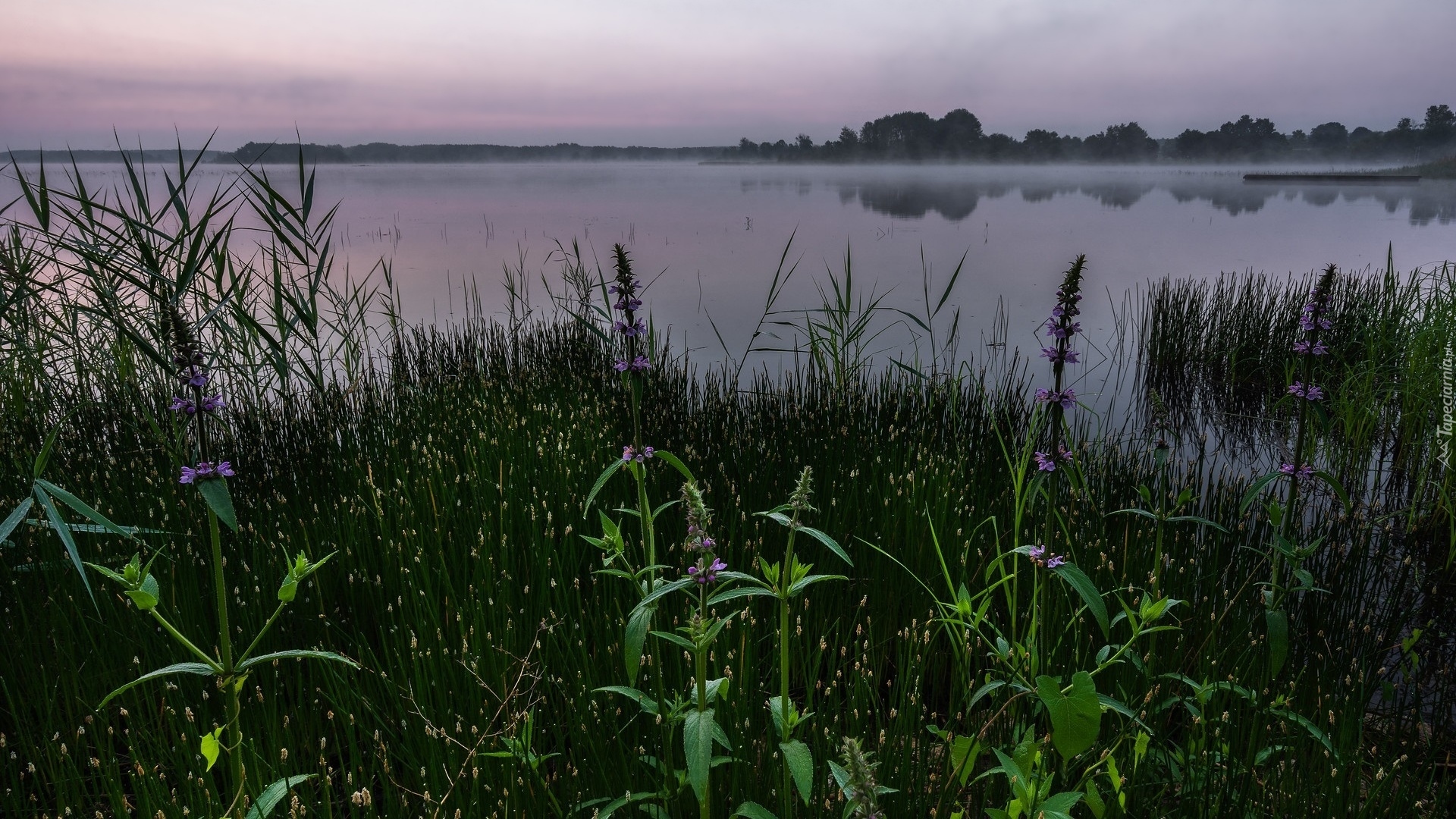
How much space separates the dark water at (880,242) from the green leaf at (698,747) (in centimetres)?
454

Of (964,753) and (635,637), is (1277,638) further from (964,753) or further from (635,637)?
(635,637)

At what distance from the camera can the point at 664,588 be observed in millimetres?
1465

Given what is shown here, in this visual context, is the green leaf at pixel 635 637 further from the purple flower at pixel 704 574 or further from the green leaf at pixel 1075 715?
the green leaf at pixel 1075 715

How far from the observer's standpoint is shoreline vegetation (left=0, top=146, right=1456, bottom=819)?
186cm

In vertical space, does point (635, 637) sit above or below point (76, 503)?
below

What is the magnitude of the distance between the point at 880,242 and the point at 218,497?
19.0 m

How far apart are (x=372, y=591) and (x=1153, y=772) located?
9.24 feet

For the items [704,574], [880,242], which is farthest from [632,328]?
[880,242]

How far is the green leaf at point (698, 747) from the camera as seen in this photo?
1369mm

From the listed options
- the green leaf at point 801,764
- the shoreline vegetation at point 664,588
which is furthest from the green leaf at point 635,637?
the green leaf at point 801,764

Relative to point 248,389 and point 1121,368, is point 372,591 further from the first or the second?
point 1121,368

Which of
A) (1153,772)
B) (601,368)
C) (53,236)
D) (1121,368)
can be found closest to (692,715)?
(1153,772)

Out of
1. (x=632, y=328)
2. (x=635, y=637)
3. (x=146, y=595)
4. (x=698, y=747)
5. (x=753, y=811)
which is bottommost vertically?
(x=753, y=811)

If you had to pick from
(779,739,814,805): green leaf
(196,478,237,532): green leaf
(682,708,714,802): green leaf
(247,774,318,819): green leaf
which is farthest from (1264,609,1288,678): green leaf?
(196,478,237,532): green leaf
